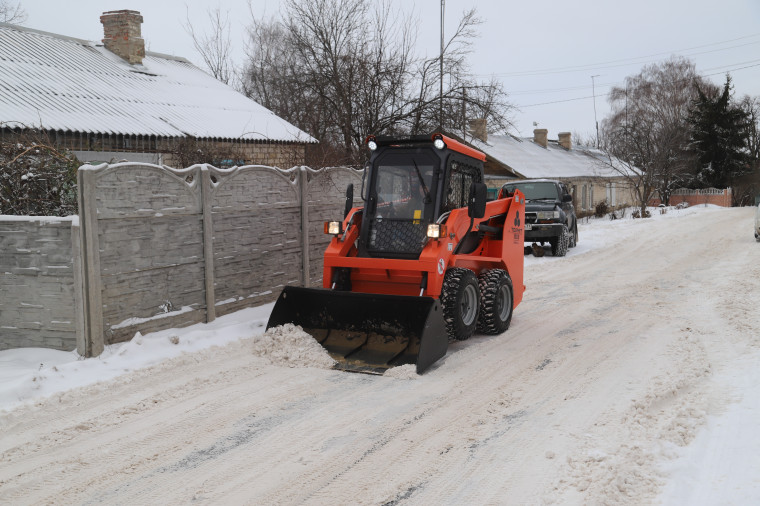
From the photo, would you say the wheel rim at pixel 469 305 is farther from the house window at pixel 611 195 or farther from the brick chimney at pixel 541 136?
the house window at pixel 611 195

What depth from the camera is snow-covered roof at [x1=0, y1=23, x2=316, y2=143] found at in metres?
13.9

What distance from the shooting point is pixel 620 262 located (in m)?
15.1

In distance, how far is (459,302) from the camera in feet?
24.1

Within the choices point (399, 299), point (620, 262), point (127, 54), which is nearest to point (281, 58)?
point (127, 54)

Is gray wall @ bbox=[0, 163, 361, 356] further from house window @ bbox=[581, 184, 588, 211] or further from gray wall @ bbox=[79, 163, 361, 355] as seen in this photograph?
house window @ bbox=[581, 184, 588, 211]

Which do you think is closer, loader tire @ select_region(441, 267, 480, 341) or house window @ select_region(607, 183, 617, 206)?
loader tire @ select_region(441, 267, 480, 341)

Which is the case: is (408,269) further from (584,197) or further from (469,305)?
(584,197)

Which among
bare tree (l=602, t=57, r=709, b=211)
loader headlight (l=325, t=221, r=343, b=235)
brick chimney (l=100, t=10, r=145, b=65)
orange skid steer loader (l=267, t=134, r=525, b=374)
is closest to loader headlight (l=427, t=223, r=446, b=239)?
orange skid steer loader (l=267, t=134, r=525, b=374)

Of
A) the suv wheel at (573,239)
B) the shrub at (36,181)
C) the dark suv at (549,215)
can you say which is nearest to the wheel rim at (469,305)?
the shrub at (36,181)

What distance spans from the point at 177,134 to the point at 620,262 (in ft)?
34.7

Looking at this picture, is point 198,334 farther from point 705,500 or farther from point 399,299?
point 705,500

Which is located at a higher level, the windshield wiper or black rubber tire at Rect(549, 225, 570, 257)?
the windshield wiper

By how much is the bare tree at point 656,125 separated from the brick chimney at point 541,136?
4.38 metres

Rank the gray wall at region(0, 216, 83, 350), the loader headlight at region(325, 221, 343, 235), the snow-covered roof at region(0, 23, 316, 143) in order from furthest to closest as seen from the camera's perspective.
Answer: the snow-covered roof at region(0, 23, 316, 143)
the loader headlight at region(325, 221, 343, 235)
the gray wall at region(0, 216, 83, 350)
